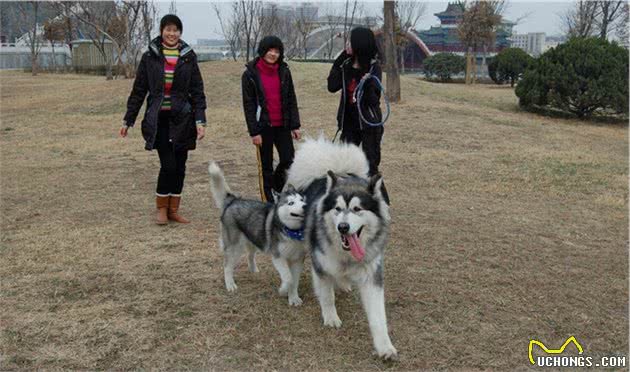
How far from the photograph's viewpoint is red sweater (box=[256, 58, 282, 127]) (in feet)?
15.1

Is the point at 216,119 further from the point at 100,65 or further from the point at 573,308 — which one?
the point at 100,65

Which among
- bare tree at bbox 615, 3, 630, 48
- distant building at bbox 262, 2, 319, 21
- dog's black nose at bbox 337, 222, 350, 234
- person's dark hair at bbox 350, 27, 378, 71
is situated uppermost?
distant building at bbox 262, 2, 319, 21

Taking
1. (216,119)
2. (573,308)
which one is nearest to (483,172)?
(573,308)

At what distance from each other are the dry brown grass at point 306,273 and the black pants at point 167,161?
389 millimetres

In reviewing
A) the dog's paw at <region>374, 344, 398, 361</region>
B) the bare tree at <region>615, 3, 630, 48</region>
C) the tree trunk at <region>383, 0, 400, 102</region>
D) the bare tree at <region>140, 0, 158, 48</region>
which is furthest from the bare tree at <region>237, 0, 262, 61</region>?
the dog's paw at <region>374, 344, 398, 361</region>

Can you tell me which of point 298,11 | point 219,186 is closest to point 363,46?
point 219,186

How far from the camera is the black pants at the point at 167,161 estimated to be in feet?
16.0

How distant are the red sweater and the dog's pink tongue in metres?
2.02

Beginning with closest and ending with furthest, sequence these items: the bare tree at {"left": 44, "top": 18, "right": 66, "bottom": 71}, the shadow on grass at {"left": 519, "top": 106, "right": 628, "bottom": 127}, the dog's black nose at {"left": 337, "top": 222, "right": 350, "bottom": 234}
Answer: the dog's black nose at {"left": 337, "top": 222, "right": 350, "bottom": 234}, the shadow on grass at {"left": 519, "top": 106, "right": 628, "bottom": 127}, the bare tree at {"left": 44, "top": 18, "right": 66, "bottom": 71}

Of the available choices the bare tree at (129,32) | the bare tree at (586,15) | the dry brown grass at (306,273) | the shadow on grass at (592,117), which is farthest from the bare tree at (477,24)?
the dry brown grass at (306,273)

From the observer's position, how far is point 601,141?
11188 millimetres

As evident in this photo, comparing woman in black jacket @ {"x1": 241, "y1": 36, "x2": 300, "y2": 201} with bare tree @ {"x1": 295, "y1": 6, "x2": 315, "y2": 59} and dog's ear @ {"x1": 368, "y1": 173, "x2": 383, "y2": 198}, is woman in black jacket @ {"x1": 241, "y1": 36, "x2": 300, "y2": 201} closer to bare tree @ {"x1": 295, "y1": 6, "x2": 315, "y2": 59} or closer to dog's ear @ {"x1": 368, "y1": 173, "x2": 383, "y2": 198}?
dog's ear @ {"x1": 368, "y1": 173, "x2": 383, "y2": 198}

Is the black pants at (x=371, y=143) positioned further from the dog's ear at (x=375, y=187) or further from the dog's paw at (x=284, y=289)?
the dog's ear at (x=375, y=187)

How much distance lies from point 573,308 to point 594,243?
64.3 inches
